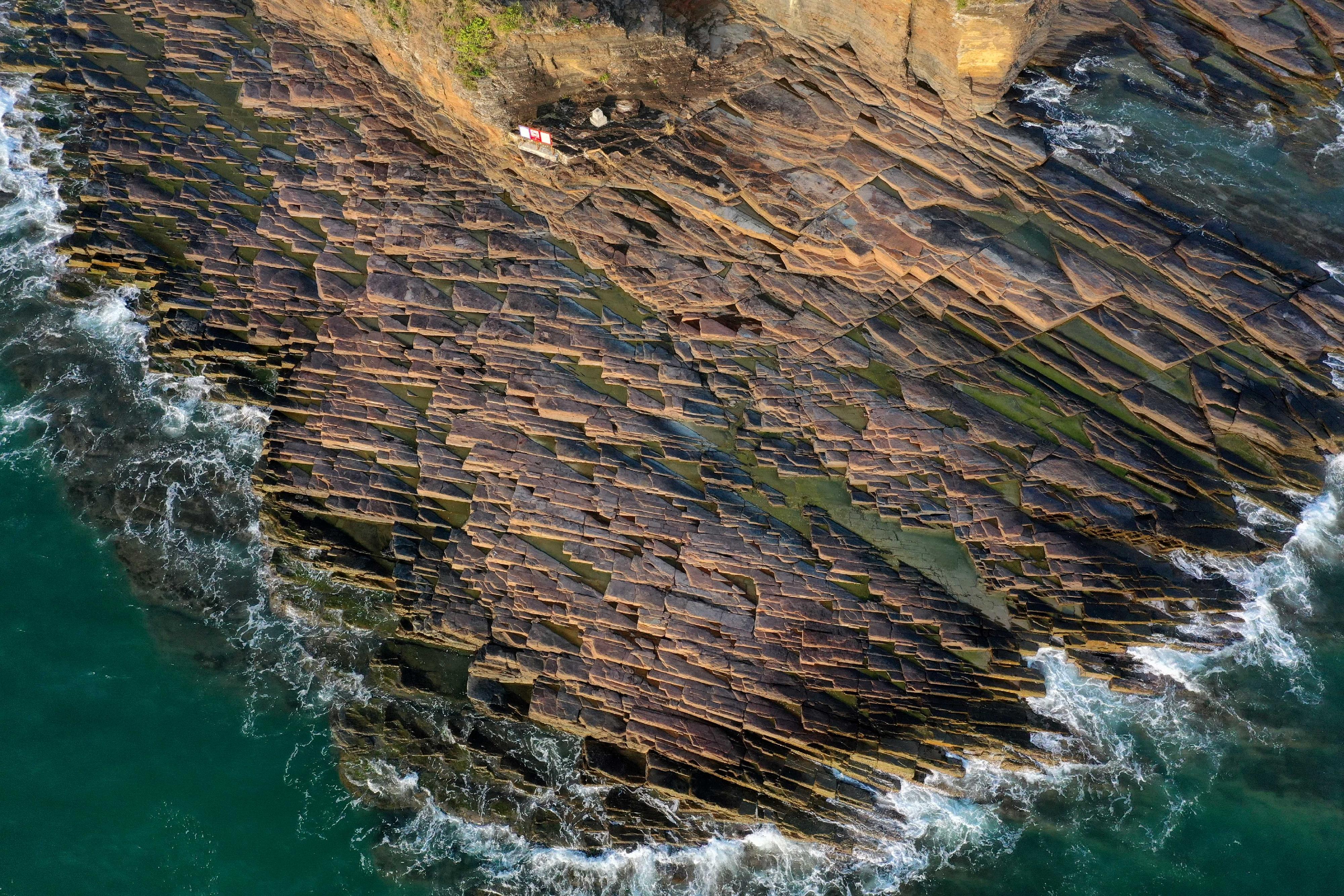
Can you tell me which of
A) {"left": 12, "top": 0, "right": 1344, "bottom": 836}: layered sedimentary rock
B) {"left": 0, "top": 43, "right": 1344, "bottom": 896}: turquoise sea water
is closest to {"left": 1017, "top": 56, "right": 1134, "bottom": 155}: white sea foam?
{"left": 12, "top": 0, "right": 1344, "bottom": 836}: layered sedimentary rock

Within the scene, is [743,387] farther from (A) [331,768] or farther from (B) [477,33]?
(A) [331,768]

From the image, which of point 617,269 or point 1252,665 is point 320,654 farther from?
point 1252,665

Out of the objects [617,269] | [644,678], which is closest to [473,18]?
[617,269]

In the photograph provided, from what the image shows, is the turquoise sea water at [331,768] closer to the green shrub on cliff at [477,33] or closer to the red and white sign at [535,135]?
the red and white sign at [535,135]

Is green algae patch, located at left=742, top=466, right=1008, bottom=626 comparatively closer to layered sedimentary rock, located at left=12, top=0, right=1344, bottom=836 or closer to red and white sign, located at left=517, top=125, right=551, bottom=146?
layered sedimentary rock, located at left=12, top=0, right=1344, bottom=836

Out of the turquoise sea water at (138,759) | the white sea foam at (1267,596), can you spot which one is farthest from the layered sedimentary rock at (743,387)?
the turquoise sea water at (138,759)
